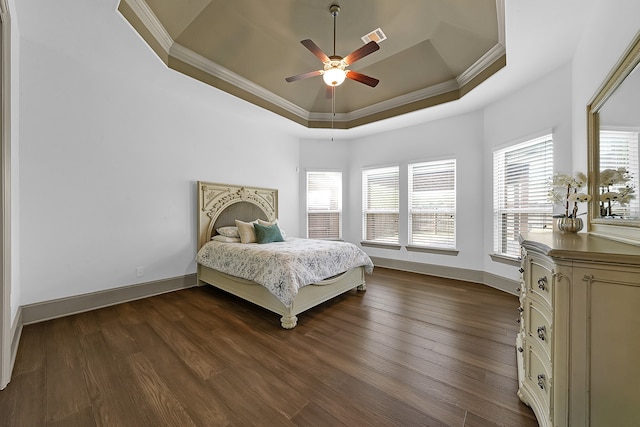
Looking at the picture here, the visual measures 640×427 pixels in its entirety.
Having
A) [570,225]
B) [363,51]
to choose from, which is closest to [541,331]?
[570,225]

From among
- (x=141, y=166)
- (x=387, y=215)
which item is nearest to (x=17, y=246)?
(x=141, y=166)

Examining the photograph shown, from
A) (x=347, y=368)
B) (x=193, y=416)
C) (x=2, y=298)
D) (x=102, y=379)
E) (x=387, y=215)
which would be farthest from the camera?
(x=387, y=215)

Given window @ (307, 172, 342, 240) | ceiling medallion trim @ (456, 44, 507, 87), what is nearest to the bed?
window @ (307, 172, 342, 240)

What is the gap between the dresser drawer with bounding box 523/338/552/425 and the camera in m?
1.20

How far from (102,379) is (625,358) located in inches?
113

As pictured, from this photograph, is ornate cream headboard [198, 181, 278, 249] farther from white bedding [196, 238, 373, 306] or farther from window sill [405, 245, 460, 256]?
window sill [405, 245, 460, 256]

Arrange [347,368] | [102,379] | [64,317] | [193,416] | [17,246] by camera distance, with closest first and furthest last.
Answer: [193,416] → [102,379] → [347,368] → [17,246] → [64,317]

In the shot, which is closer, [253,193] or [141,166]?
[141,166]

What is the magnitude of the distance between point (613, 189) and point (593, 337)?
3.62 ft

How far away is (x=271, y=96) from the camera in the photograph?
13.3ft

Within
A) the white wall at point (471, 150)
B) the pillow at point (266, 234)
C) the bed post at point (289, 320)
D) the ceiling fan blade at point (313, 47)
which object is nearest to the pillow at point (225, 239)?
the pillow at point (266, 234)

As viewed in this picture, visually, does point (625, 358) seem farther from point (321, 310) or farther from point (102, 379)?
point (102, 379)

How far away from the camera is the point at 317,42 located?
320cm

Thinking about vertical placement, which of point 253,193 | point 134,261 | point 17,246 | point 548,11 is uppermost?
point 548,11
